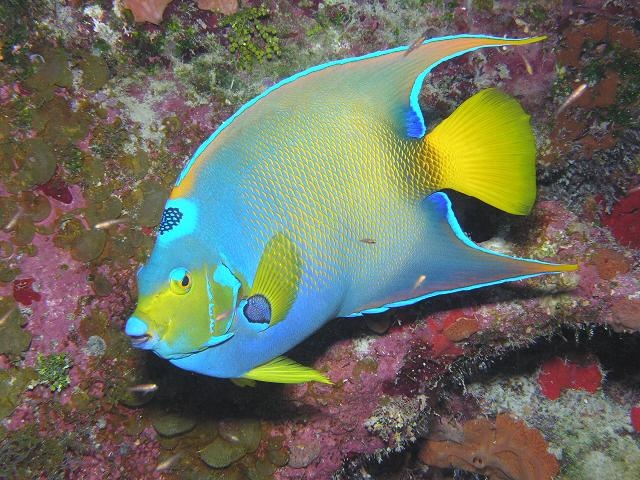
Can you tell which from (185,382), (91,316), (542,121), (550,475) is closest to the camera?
(91,316)

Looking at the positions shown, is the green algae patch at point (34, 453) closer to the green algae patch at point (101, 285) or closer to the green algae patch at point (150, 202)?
the green algae patch at point (101, 285)

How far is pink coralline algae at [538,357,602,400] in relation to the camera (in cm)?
482

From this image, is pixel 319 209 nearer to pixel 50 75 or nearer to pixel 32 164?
pixel 32 164

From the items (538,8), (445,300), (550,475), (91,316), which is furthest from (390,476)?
(538,8)

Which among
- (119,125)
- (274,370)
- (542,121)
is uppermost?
(119,125)

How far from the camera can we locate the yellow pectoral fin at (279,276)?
163cm

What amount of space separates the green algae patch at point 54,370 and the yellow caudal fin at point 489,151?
105 inches

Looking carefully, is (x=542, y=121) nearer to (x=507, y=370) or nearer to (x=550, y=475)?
(x=507, y=370)

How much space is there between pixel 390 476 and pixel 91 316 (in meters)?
3.47

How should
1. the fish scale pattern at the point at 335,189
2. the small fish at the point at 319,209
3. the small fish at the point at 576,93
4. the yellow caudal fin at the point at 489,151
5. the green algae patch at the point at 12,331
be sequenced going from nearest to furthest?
the small fish at the point at 319,209, the fish scale pattern at the point at 335,189, the yellow caudal fin at the point at 489,151, the green algae patch at the point at 12,331, the small fish at the point at 576,93

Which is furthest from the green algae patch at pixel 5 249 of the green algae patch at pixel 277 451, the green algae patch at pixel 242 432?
the green algae patch at pixel 277 451

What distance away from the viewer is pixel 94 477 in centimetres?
310

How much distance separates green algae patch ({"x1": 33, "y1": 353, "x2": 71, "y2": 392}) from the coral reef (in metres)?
0.01

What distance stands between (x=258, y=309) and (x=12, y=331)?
209 centimetres
